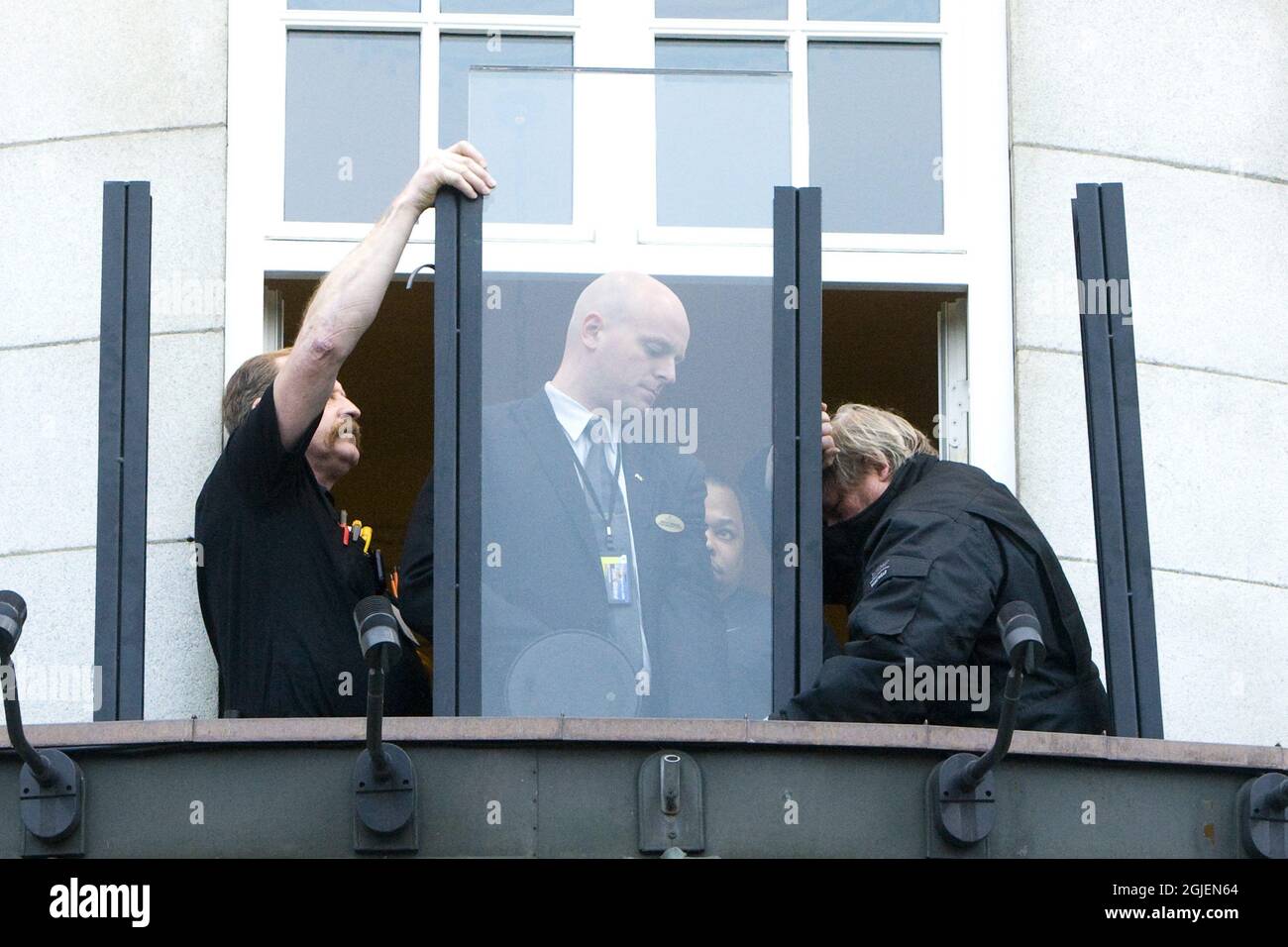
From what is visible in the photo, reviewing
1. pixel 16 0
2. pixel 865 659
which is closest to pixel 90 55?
pixel 16 0

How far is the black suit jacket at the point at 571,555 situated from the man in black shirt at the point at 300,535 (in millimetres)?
315

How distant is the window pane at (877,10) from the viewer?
8023 millimetres

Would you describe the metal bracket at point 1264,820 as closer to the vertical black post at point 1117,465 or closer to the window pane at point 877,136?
the vertical black post at point 1117,465

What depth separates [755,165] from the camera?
6.53 metres

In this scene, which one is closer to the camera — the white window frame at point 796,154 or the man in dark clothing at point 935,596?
the man in dark clothing at point 935,596

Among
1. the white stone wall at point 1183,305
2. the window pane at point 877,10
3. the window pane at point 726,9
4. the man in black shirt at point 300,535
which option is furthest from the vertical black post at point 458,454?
the white stone wall at point 1183,305

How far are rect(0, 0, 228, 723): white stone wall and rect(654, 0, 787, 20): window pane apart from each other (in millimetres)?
1395

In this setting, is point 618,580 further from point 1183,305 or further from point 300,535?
point 1183,305

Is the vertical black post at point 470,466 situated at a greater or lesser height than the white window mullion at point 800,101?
lesser

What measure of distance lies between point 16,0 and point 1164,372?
381 centimetres

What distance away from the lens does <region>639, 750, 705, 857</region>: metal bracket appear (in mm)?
5734

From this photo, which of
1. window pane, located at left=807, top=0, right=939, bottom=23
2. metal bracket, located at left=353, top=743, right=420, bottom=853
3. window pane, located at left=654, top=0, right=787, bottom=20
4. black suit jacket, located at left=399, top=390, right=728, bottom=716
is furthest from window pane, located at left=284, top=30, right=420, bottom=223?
metal bracket, located at left=353, top=743, right=420, bottom=853
